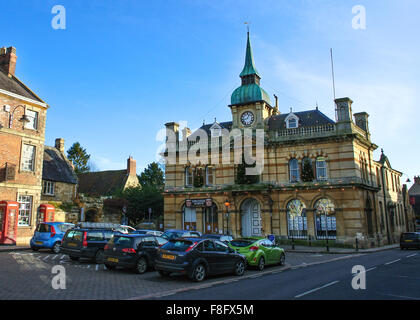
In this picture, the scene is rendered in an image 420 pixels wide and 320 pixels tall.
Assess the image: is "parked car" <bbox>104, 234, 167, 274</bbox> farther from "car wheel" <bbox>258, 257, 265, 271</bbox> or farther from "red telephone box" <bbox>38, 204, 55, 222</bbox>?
"red telephone box" <bbox>38, 204, 55, 222</bbox>

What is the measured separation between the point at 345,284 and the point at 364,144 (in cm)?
2429

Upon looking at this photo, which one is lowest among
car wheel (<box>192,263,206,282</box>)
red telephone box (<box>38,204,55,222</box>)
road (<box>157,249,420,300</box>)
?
road (<box>157,249,420,300</box>)

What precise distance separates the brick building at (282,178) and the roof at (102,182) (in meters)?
18.8

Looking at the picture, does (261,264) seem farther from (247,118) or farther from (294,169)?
(247,118)

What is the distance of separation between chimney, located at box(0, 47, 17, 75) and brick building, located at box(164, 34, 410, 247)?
1608 centimetres

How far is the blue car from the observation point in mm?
19875

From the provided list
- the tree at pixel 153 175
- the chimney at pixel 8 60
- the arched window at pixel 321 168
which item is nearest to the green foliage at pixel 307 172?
the arched window at pixel 321 168

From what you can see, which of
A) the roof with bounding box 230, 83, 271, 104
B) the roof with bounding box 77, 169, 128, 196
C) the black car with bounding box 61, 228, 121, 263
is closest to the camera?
the black car with bounding box 61, 228, 121, 263

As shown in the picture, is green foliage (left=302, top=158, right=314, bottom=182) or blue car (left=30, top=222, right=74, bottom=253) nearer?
blue car (left=30, top=222, right=74, bottom=253)

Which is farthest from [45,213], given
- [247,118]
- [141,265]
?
[247,118]

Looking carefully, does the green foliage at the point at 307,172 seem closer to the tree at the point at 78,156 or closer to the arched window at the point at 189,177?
the arched window at the point at 189,177

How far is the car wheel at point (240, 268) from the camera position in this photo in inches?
546

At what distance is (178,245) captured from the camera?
41.2ft

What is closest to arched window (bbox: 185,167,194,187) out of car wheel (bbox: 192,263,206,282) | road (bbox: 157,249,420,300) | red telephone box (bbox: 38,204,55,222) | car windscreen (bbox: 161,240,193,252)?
red telephone box (bbox: 38,204,55,222)
